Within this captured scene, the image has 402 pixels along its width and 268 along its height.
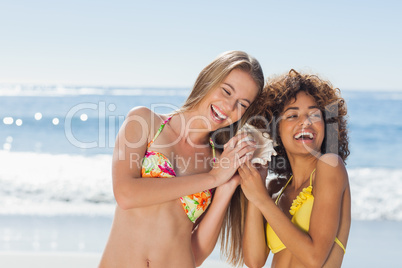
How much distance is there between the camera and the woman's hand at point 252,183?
2.74 metres

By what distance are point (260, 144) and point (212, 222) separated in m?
0.57

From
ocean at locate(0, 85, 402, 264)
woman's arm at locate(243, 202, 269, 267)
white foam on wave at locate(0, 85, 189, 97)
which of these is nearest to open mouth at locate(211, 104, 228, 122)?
woman's arm at locate(243, 202, 269, 267)

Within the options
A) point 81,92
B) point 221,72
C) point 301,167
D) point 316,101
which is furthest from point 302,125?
point 81,92

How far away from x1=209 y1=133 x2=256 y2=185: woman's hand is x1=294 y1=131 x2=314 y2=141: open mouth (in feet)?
0.89

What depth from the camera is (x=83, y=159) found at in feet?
42.3

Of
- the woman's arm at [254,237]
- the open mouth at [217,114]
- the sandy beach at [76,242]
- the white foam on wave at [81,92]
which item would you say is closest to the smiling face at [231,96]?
the open mouth at [217,114]

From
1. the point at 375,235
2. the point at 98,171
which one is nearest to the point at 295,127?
the point at 375,235

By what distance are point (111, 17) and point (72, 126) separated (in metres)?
12.8

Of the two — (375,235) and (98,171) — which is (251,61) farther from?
(98,171)

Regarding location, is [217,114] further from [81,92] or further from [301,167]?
[81,92]

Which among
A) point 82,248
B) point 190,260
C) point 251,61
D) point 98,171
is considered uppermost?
point 251,61

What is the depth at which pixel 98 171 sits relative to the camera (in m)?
11.5

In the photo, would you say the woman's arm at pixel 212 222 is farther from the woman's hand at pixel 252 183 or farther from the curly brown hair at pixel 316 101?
the curly brown hair at pixel 316 101

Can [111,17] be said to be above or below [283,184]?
below
